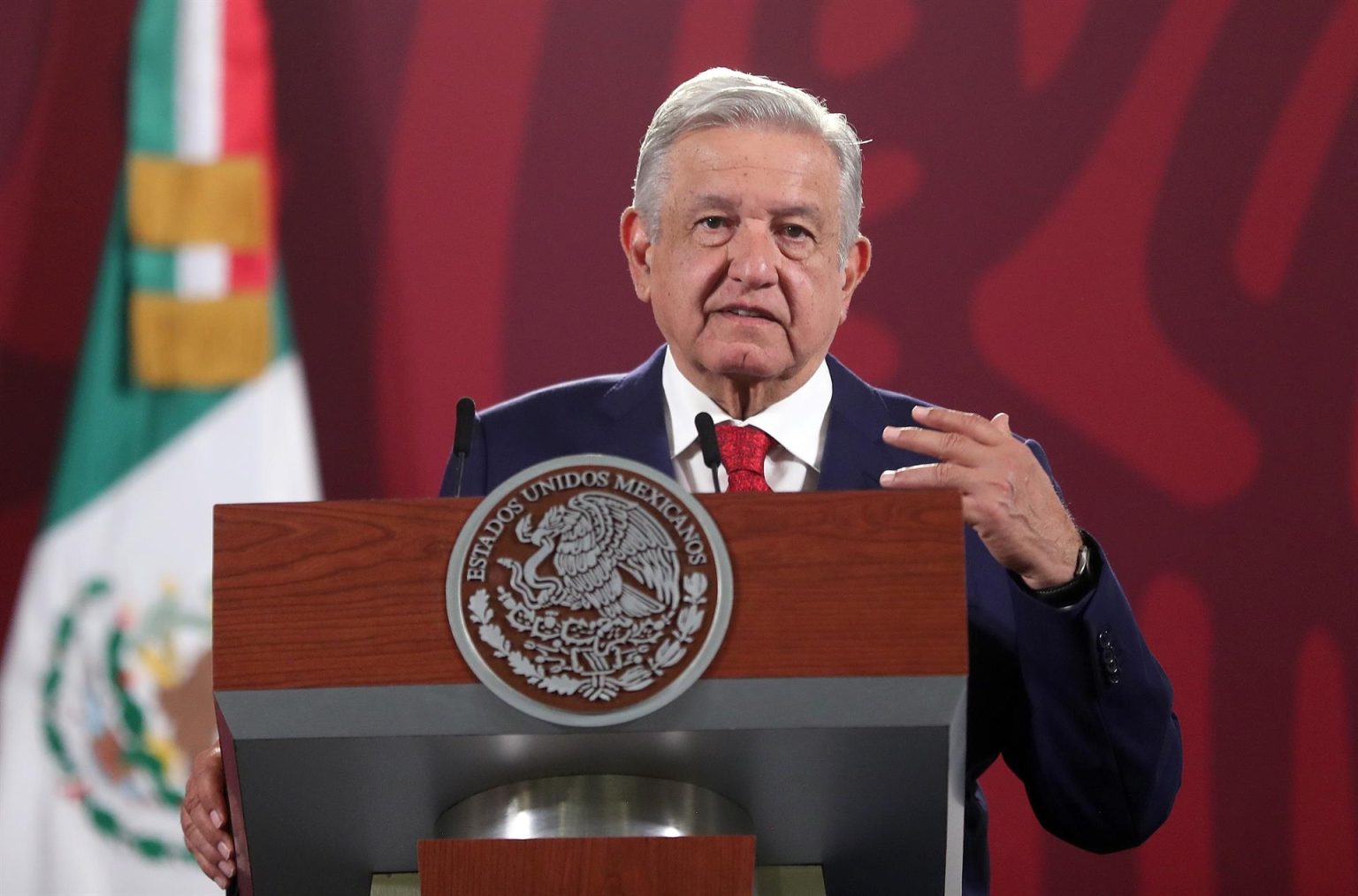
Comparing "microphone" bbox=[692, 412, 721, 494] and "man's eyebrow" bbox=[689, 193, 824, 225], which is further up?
"man's eyebrow" bbox=[689, 193, 824, 225]

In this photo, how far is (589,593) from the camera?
1.08 m

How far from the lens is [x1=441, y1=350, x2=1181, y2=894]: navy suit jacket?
1.41 m

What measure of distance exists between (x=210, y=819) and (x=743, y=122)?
1.04 meters

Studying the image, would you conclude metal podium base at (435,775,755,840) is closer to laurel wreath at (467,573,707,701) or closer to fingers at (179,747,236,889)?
laurel wreath at (467,573,707,701)

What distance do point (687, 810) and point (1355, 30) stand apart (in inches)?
92.3

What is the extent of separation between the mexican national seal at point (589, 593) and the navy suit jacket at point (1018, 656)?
17.4 inches

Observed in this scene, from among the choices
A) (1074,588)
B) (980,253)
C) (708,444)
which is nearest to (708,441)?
(708,444)

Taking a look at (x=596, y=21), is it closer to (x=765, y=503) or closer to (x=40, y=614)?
(x=40, y=614)

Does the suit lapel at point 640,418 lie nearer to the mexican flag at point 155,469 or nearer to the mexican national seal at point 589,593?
the mexican national seal at point 589,593

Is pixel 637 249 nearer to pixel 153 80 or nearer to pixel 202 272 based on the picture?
pixel 202 272

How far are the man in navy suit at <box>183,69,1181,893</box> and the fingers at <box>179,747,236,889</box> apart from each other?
0.51 metres

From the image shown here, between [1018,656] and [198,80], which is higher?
[198,80]

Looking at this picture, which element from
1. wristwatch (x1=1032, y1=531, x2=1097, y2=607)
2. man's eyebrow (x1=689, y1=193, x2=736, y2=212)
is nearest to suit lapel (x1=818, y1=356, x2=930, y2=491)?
man's eyebrow (x1=689, y1=193, x2=736, y2=212)

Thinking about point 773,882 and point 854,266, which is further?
point 854,266
